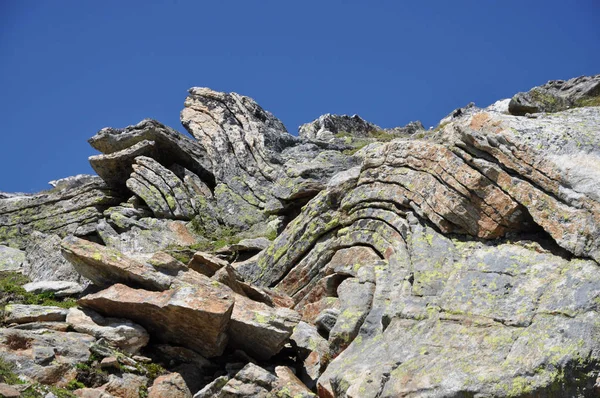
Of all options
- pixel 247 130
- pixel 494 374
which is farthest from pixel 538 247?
pixel 247 130

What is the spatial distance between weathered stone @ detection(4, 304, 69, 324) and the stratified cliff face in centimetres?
4

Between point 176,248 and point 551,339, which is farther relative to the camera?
point 176,248

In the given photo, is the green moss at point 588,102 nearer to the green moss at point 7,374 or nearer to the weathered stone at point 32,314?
the weathered stone at point 32,314

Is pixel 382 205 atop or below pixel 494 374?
atop

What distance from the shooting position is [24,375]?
1467 cm

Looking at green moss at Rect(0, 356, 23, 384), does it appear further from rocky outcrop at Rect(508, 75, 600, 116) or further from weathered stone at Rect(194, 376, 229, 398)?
rocky outcrop at Rect(508, 75, 600, 116)

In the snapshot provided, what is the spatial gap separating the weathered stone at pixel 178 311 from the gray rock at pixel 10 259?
1570 cm

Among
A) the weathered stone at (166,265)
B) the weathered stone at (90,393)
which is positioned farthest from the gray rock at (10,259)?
the weathered stone at (90,393)

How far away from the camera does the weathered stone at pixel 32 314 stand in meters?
17.9

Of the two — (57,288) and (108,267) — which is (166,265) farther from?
(57,288)

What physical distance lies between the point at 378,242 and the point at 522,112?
12669 mm

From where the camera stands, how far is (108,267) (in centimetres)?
1934

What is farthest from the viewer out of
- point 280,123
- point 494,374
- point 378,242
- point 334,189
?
point 280,123

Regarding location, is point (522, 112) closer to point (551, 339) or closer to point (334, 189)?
point (334, 189)
